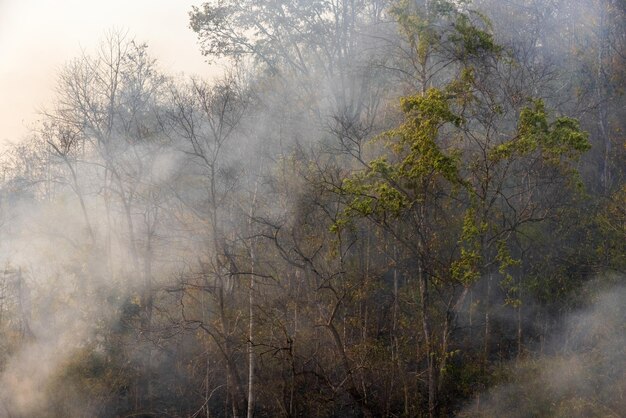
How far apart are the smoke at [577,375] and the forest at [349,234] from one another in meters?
0.05

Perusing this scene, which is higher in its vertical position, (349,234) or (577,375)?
(349,234)

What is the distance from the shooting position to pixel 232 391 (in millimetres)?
14992

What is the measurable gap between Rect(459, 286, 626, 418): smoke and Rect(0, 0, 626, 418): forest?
0.16ft

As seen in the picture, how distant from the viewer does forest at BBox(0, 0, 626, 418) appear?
42.1ft

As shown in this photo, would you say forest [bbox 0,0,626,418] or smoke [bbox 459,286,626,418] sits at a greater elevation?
forest [bbox 0,0,626,418]

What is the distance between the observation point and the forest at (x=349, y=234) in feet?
42.1

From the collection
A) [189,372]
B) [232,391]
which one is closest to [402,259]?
[232,391]

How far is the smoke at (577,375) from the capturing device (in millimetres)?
12133

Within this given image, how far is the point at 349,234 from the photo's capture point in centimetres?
1669

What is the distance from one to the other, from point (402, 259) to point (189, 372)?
6412 millimetres

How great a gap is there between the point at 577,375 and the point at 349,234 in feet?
20.7

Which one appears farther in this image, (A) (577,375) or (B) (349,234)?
(B) (349,234)

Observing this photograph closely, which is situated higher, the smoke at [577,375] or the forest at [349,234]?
the forest at [349,234]

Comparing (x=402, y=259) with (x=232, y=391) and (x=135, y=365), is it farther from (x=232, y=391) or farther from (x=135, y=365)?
(x=135, y=365)
